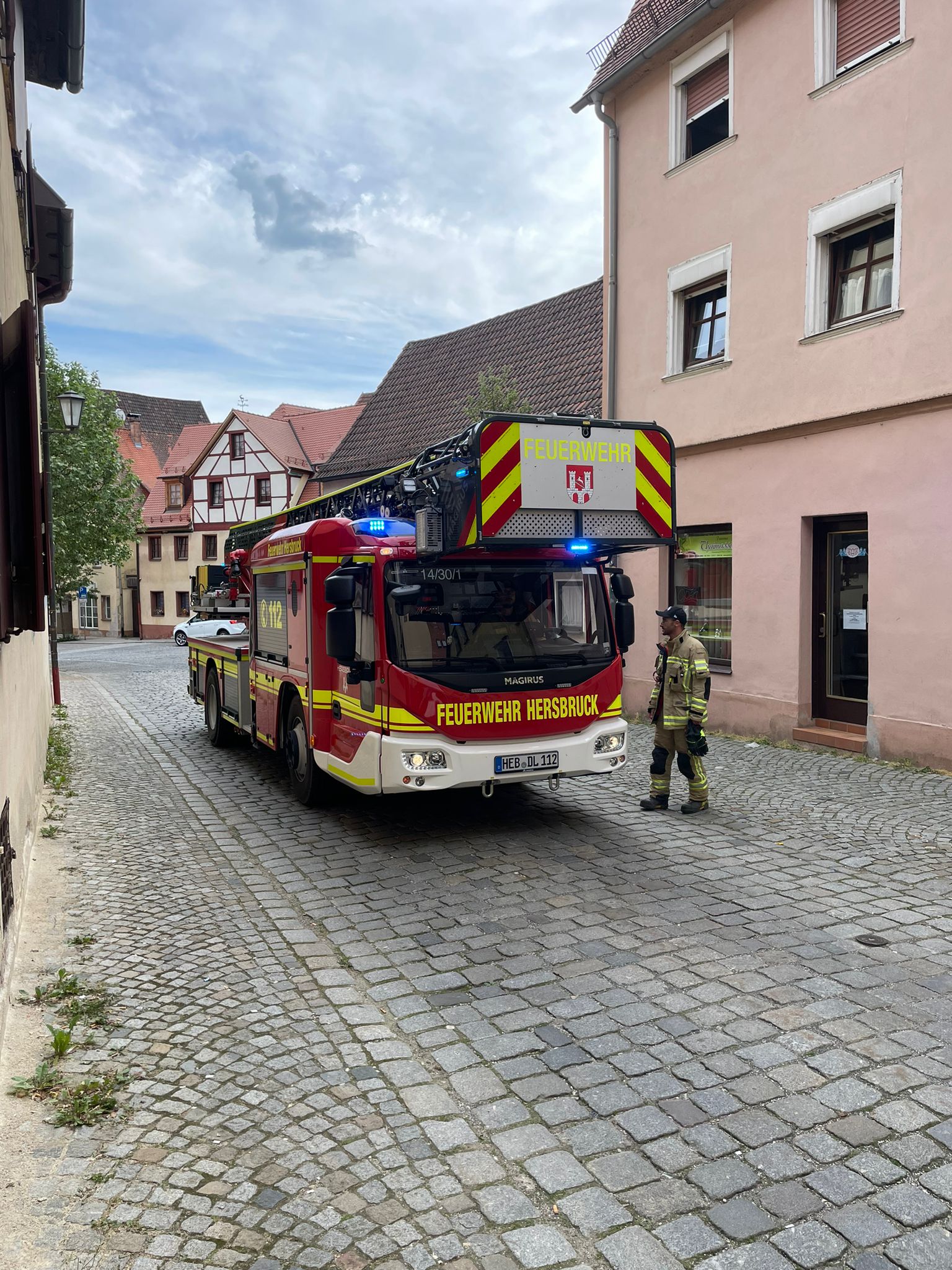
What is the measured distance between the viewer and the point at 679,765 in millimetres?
8219

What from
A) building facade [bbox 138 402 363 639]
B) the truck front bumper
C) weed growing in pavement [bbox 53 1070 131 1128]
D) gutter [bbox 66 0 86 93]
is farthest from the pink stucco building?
building facade [bbox 138 402 363 639]

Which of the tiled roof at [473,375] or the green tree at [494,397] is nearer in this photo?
the green tree at [494,397]

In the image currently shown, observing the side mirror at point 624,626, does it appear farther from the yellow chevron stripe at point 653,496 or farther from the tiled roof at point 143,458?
the tiled roof at point 143,458

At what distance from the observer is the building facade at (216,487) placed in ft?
144

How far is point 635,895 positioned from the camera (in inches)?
240

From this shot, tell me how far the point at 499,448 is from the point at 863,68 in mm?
7749

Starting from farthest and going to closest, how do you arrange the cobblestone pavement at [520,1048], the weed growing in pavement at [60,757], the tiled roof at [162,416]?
the tiled roof at [162,416] → the weed growing in pavement at [60,757] → the cobblestone pavement at [520,1048]

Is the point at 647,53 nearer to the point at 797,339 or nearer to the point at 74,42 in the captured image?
the point at 797,339

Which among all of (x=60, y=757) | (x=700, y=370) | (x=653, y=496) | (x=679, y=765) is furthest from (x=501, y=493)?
(x=700, y=370)

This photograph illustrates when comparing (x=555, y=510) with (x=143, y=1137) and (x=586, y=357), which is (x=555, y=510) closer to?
(x=143, y=1137)

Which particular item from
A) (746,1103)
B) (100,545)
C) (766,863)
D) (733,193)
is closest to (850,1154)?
(746,1103)

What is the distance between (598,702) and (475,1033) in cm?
377

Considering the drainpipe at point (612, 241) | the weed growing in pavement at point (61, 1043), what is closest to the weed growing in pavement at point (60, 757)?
the weed growing in pavement at point (61, 1043)

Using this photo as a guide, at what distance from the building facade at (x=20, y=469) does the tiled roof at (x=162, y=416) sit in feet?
167
